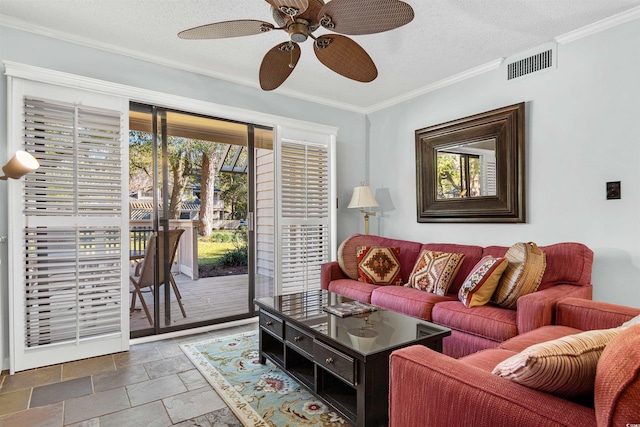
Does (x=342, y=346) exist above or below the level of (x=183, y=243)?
below

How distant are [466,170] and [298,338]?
2.42 metres

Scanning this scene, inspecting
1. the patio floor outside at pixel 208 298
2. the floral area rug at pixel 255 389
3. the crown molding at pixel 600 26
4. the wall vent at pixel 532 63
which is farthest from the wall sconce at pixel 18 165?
the crown molding at pixel 600 26

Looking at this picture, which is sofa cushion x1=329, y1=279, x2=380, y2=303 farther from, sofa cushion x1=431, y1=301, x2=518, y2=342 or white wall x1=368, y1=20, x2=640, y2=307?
white wall x1=368, y1=20, x2=640, y2=307

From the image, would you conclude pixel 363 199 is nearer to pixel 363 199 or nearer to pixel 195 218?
pixel 363 199

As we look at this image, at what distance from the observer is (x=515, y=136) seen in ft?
10.3

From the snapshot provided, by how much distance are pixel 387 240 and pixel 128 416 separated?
2754mm

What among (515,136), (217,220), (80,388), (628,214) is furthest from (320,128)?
(80,388)

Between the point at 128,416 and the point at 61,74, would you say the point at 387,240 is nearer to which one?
the point at 128,416

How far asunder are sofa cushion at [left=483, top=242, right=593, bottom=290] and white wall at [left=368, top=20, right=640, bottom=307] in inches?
10.9

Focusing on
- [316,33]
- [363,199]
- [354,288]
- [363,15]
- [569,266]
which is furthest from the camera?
[363,199]

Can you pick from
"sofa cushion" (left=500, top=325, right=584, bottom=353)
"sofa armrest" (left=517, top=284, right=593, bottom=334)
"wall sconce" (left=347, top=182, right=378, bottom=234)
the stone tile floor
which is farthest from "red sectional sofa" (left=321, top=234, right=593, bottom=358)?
the stone tile floor

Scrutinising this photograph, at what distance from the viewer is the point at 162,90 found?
10.9ft

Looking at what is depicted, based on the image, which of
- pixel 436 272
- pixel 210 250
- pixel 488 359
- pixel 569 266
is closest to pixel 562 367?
pixel 488 359

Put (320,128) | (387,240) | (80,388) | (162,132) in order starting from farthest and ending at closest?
(320,128), (387,240), (162,132), (80,388)
